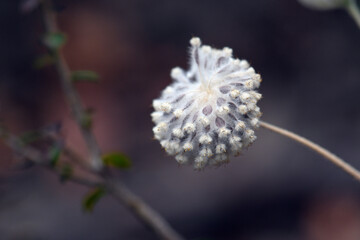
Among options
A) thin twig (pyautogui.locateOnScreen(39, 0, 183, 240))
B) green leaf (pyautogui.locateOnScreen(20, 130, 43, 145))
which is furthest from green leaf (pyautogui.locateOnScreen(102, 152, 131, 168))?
green leaf (pyautogui.locateOnScreen(20, 130, 43, 145))

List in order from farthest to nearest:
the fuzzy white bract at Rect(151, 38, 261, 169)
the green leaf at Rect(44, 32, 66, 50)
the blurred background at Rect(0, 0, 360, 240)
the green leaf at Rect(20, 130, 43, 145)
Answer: the blurred background at Rect(0, 0, 360, 240) → the green leaf at Rect(20, 130, 43, 145) → the green leaf at Rect(44, 32, 66, 50) → the fuzzy white bract at Rect(151, 38, 261, 169)

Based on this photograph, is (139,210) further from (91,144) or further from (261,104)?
(261,104)

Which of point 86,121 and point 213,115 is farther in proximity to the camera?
point 86,121

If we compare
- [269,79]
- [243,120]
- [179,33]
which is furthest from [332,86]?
[243,120]

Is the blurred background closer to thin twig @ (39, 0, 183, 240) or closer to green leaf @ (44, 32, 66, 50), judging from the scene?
thin twig @ (39, 0, 183, 240)

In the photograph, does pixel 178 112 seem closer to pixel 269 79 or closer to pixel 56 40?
pixel 56 40

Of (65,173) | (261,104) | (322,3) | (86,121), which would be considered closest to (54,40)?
(86,121)
